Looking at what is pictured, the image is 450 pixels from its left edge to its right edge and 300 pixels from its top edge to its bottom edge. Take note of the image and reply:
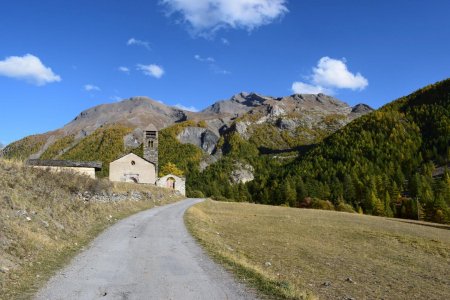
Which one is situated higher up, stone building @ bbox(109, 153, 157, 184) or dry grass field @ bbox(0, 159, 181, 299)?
stone building @ bbox(109, 153, 157, 184)

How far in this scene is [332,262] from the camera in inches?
934

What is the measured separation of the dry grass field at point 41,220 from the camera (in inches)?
536

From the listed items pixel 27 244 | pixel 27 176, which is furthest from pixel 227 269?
pixel 27 176

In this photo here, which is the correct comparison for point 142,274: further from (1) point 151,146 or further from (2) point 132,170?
(1) point 151,146

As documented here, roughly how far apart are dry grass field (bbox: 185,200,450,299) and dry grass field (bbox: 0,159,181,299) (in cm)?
672

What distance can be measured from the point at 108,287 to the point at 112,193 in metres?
30.6

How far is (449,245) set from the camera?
36719 mm

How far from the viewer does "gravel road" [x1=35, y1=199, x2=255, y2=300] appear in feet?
38.2

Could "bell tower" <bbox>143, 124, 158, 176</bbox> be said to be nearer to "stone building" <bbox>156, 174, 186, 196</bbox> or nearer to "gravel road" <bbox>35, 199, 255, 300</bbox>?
"stone building" <bbox>156, 174, 186, 196</bbox>

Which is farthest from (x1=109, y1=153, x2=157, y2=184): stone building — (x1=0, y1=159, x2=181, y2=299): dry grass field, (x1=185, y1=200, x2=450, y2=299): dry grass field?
(x1=185, y1=200, x2=450, y2=299): dry grass field

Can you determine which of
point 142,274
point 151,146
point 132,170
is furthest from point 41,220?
point 151,146

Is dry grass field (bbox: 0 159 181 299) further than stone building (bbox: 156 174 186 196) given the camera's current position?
No

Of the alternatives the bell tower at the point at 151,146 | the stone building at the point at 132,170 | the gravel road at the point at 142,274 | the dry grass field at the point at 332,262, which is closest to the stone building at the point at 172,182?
the bell tower at the point at 151,146

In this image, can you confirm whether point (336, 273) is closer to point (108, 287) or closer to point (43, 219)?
point (108, 287)
